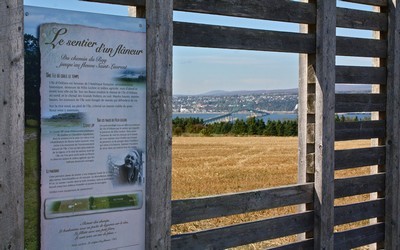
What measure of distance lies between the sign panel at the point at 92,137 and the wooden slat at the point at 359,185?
2.73 meters

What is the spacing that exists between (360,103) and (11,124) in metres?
4.14

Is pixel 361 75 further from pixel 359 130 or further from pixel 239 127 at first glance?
pixel 239 127

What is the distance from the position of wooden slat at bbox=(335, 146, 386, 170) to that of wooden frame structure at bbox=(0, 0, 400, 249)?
1 centimetres

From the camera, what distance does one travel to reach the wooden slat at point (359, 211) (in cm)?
664

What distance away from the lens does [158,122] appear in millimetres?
4750

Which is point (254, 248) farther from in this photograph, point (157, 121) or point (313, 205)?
point (157, 121)

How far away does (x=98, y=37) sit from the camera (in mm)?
4371

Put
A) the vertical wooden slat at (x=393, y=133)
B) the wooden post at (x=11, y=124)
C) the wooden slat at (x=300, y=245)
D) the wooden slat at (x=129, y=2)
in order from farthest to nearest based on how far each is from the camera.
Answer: the vertical wooden slat at (x=393, y=133)
the wooden slat at (x=300, y=245)
the wooden slat at (x=129, y=2)
the wooden post at (x=11, y=124)

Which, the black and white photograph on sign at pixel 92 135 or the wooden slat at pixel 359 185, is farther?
the wooden slat at pixel 359 185

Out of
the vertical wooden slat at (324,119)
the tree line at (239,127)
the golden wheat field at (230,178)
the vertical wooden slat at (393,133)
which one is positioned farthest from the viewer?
the tree line at (239,127)

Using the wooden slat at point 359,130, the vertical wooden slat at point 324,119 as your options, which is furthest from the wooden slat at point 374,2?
the wooden slat at point 359,130

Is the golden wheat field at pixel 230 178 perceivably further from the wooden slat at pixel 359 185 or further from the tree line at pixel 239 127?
the tree line at pixel 239 127

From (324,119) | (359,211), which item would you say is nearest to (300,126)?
(324,119)

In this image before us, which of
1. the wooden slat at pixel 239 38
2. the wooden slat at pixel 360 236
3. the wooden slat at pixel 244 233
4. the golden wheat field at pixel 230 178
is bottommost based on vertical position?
the golden wheat field at pixel 230 178
